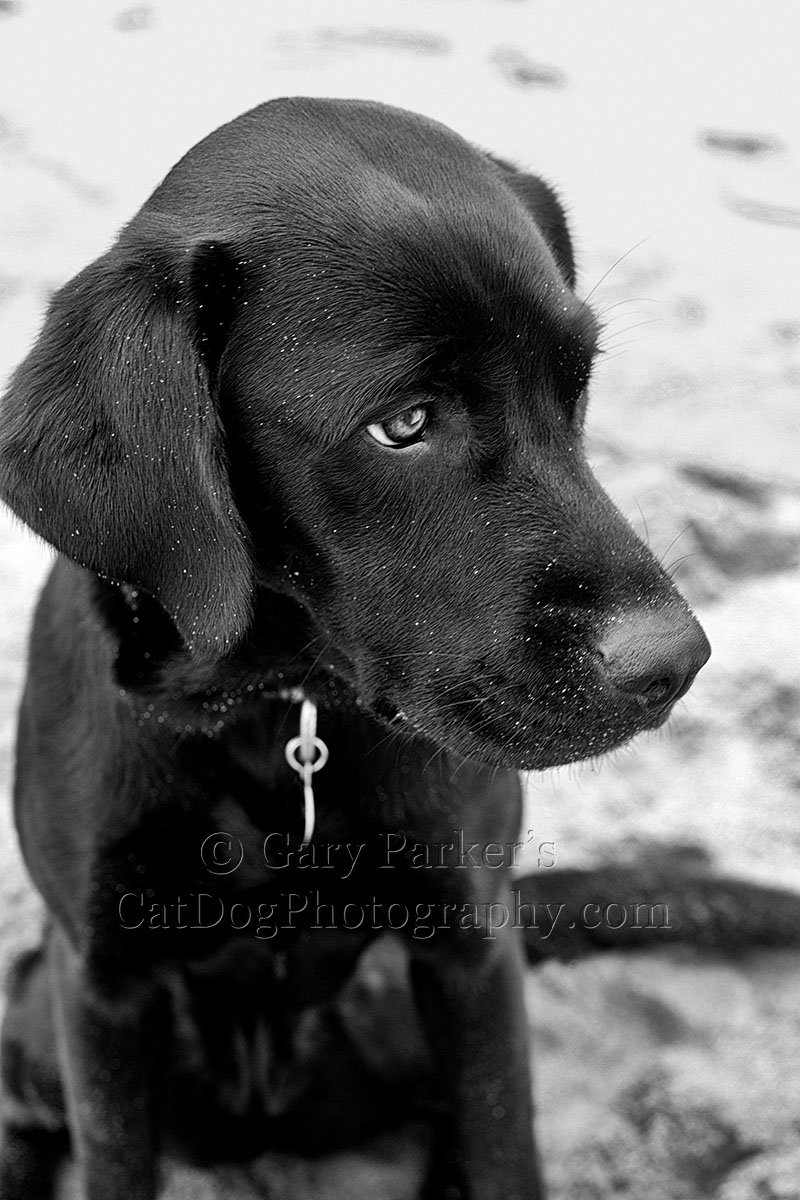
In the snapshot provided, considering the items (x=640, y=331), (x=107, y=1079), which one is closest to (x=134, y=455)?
(x=107, y=1079)

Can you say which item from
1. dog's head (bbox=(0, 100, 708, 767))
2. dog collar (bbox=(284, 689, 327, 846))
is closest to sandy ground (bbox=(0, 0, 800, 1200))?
dog collar (bbox=(284, 689, 327, 846))

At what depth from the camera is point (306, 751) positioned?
211cm

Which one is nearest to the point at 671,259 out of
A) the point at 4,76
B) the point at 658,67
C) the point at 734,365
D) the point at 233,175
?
the point at 734,365

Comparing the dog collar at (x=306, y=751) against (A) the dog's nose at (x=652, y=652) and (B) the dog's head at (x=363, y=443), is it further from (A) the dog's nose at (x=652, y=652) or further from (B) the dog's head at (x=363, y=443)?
(A) the dog's nose at (x=652, y=652)

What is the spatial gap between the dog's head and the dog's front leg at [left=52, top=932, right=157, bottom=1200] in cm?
72

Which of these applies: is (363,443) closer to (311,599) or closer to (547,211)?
(311,599)

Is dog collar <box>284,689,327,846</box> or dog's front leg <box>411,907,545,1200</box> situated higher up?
dog collar <box>284,689,327,846</box>

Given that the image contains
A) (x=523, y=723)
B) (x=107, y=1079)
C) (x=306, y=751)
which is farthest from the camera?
(x=107, y=1079)

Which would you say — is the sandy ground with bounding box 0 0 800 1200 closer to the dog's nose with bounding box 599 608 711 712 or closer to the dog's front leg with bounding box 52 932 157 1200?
the dog's front leg with bounding box 52 932 157 1200

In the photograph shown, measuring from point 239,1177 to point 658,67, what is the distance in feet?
18.4

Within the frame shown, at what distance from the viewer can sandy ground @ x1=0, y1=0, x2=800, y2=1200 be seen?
8.98 ft

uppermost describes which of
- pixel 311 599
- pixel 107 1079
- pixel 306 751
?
pixel 311 599

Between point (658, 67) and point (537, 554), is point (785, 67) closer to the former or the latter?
point (658, 67)

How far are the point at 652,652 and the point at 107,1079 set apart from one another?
117cm
